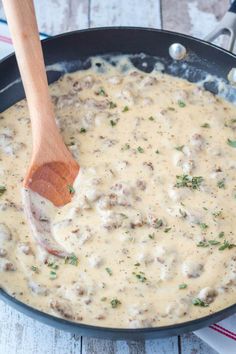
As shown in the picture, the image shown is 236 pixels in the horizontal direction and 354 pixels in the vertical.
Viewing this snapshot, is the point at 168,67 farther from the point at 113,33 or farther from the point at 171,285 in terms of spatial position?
the point at 171,285

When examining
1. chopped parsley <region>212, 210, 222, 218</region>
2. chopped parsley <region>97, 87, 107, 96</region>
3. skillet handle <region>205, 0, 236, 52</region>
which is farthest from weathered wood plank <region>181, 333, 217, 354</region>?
skillet handle <region>205, 0, 236, 52</region>

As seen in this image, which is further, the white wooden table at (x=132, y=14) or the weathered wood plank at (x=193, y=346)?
the white wooden table at (x=132, y=14)

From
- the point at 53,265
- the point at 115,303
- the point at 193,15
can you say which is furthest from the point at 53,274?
the point at 193,15

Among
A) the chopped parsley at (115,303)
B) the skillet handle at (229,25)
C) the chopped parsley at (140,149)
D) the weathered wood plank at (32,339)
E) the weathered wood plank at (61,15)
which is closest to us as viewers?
the chopped parsley at (115,303)

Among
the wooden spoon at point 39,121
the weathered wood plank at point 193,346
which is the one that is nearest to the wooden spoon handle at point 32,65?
the wooden spoon at point 39,121

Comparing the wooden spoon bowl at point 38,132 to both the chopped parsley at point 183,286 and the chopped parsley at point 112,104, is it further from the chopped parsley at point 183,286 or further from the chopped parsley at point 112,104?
the chopped parsley at point 183,286

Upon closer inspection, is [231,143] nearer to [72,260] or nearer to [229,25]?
[229,25]

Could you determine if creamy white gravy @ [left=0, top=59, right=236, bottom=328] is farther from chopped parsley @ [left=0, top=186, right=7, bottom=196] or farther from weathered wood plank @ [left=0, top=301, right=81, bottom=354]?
weathered wood plank @ [left=0, top=301, right=81, bottom=354]
